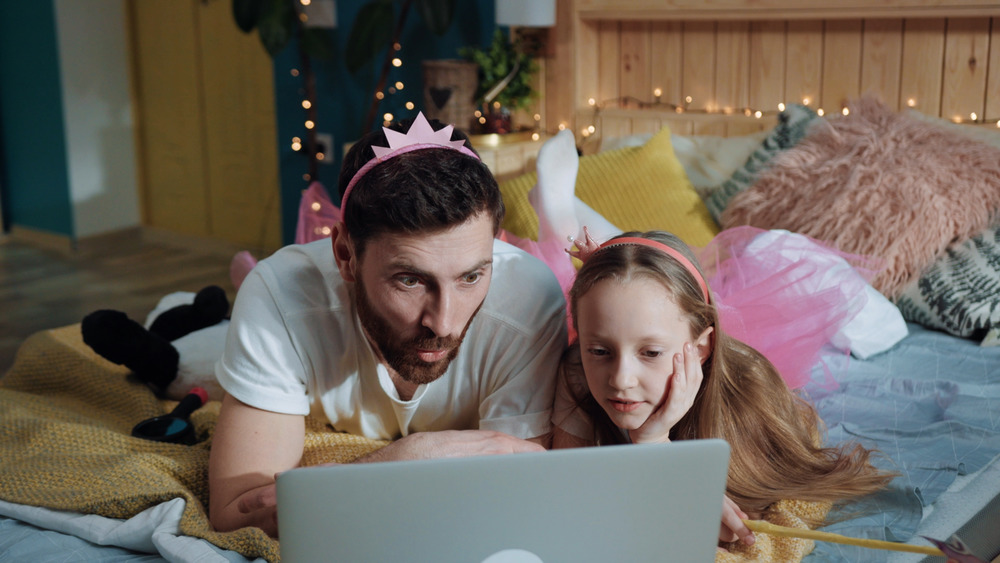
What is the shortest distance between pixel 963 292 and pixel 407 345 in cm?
138

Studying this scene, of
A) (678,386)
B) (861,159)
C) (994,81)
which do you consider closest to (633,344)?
(678,386)

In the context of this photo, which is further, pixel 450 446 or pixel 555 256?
pixel 555 256

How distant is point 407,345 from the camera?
1222mm

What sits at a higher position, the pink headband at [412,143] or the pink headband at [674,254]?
the pink headband at [412,143]

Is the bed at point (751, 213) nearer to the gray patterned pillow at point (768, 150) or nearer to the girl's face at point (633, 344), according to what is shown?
the gray patterned pillow at point (768, 150)

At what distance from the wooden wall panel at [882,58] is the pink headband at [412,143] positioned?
5.71 feet

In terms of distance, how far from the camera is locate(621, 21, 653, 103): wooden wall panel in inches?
123

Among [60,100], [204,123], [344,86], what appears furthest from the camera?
[204,123]

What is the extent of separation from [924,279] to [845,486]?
921 millimetres

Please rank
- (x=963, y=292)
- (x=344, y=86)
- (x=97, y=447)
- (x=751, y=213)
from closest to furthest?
(x=97, y=447)
(x=963, y=292)
(x=751, y=213)
(x=344, y=86)

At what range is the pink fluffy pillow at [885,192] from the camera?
2.06m

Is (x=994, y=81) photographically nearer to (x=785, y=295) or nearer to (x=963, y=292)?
(x=963, y=292)

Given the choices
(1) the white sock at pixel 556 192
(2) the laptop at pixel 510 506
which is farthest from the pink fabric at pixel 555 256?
(2) the laptop at pixel 510 506

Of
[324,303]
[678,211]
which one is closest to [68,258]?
[678,211]
